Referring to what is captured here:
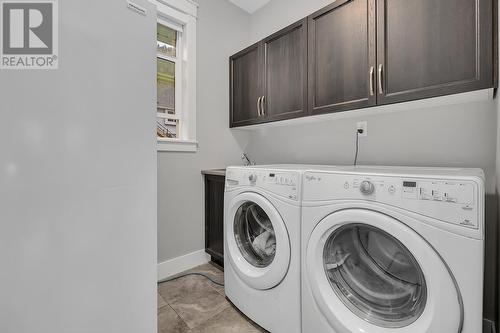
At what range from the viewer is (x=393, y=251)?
1079 millimetres

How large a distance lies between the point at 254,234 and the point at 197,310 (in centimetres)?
65

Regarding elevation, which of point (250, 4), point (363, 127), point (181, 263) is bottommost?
point (181, 263)

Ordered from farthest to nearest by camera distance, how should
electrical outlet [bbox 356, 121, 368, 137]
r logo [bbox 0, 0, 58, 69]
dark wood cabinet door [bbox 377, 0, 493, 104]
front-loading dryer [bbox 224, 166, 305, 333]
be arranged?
electrical outlet [bbox 356, 121, 368, 137] < front-loading dryer [bbox 224, 166, 305, 333] < dark wood cabinet door [bbox 377, 0, 493, 104] < r logo [bbox 0, 0, 58, 69]

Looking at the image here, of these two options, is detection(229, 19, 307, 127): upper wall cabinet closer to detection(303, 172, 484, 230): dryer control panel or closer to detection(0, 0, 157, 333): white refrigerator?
detection(303, 172, 484, 230): dryer control panel

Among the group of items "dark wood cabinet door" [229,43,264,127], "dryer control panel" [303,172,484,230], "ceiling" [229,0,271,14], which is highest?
"ceiling" [229,0,271,14]

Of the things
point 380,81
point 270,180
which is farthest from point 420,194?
point 380,81

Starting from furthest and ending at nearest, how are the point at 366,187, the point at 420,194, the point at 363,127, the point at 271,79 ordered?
the point at 271,79, the point at 363,127, the point at 366,187, the point at 420,194

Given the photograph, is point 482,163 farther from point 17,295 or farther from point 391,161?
point 17,295

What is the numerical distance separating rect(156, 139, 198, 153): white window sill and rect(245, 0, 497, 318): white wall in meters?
0.81

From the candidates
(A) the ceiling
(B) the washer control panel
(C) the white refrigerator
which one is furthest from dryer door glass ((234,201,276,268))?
(A) the ceiling

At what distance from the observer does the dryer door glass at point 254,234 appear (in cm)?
154

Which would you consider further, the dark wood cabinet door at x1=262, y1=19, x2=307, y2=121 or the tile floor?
the dark wood cabinet door at x1=262, y1=19, x2=307, y2=121

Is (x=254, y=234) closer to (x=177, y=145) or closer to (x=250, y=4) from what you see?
(x=177, y=145)

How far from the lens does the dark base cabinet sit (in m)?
2.14
